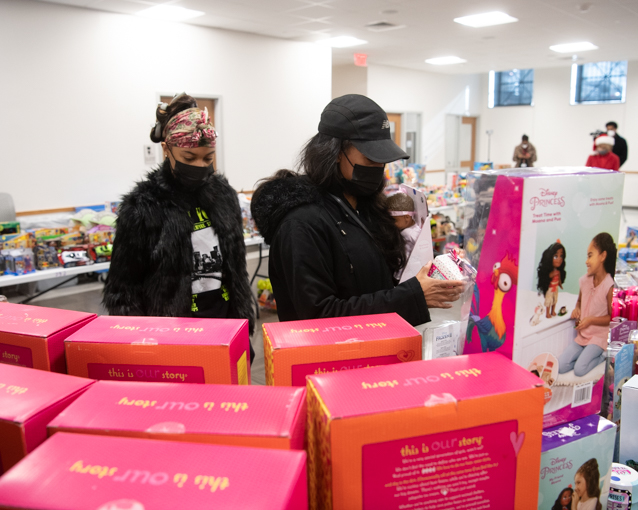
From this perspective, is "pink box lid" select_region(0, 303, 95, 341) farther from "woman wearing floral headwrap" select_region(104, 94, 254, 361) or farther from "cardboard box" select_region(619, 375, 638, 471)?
"cardboard box" select_region(619, 375, 638, 471)

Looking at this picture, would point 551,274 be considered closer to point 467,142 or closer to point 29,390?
point 29,390

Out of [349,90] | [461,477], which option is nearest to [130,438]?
[461,477]

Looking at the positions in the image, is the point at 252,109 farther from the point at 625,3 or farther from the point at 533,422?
the point at 533,422

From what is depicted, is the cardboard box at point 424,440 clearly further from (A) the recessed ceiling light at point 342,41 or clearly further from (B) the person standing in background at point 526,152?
(B) the person standing in background at point 526,152

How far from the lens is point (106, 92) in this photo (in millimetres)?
6215

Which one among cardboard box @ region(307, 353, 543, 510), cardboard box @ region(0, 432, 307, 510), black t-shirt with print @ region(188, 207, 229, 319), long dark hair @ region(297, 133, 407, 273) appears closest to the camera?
cardboard box @ region(0, 432, 307, 510)

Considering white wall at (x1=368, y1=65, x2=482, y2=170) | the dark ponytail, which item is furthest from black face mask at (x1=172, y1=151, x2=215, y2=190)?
white wall at (x1=368, y1=65, x2=482, y2=170)

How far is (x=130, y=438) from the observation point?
25.3 inches

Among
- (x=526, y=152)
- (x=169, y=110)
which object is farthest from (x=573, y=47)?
(x=169, y=110)

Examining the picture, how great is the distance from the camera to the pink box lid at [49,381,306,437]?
0.65 m

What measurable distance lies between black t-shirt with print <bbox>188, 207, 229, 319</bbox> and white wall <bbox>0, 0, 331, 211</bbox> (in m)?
4.66

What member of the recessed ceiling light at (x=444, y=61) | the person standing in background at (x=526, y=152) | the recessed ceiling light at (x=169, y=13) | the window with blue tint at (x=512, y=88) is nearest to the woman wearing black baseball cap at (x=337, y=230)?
the recessed ceiling light at (x=169, y=13)

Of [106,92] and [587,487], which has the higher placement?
[106,92]

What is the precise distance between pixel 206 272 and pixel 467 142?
14.2 meters
